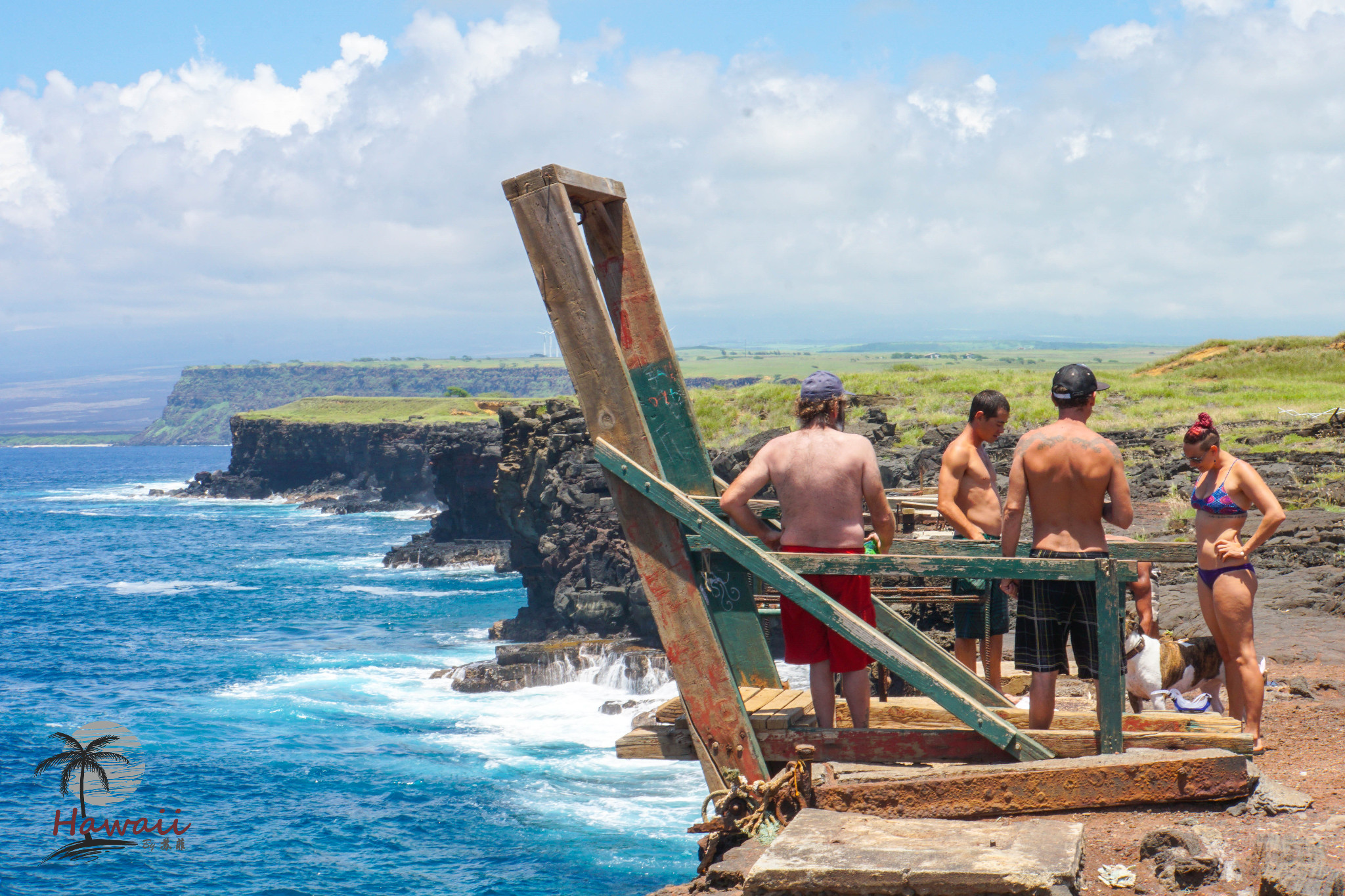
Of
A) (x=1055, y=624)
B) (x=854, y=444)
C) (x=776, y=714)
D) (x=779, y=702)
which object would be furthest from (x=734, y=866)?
(x=854, y=444)

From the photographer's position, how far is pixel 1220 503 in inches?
229

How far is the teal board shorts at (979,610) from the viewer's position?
6637mm

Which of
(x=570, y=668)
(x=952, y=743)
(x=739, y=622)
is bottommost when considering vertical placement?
(x=570, y=668)

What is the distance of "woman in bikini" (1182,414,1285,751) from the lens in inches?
227

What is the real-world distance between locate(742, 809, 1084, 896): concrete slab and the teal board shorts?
243 centimetres

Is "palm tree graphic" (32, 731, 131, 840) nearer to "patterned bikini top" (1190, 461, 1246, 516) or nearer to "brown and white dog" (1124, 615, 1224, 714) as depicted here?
"brown and white dog" (1124, 615, 1224, 714)

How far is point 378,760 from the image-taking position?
96.6ft

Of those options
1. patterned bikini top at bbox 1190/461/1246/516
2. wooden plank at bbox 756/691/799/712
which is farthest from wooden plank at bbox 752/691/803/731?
patterned bikini top at bbox 1190/461/1246/516

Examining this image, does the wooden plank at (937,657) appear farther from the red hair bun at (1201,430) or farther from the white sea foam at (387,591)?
the white sea foam at (387,591)

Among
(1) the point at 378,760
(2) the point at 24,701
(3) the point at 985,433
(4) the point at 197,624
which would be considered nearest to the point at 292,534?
(4) the point at 197,624

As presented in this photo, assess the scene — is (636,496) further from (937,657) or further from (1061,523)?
(1061,523)

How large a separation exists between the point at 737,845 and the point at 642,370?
7.96 feet

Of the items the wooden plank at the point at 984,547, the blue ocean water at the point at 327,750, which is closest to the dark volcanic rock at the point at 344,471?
the blue ocean water at the point at 327,750

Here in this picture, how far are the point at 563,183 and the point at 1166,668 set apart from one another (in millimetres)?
4681
